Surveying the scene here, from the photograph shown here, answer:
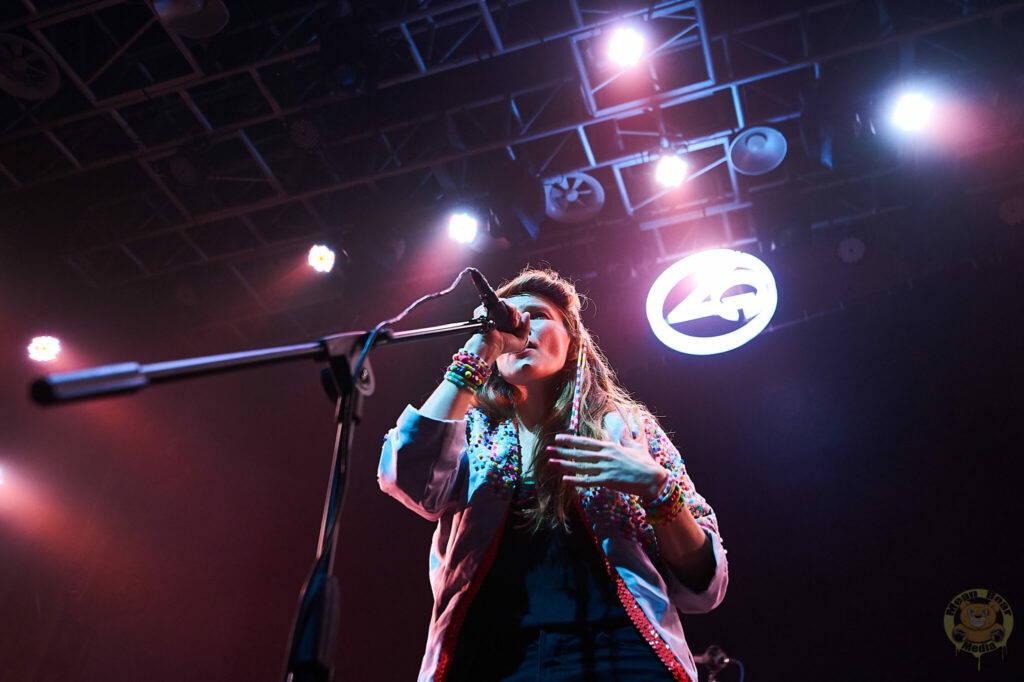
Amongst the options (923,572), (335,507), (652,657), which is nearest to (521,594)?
(652,657)

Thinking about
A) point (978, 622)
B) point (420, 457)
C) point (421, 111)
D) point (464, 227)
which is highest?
point (421, 111)

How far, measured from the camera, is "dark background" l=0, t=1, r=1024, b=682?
17.0 feet

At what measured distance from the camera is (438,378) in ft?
21.6

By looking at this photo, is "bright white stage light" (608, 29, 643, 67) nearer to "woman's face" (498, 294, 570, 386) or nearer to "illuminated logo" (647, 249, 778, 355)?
"illuminated logo" (647, 249, 778, 355)

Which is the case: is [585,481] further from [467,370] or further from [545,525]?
[467,370]

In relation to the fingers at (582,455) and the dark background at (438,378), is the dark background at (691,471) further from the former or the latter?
the fingers at (582,455)

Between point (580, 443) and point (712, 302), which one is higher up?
point (712, 302)

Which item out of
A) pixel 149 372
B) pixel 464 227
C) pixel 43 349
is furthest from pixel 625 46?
pixel 43 349

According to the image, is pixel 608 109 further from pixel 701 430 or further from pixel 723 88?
pixel 701 430

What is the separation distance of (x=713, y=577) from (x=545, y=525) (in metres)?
0.42

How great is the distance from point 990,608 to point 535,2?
5.27m

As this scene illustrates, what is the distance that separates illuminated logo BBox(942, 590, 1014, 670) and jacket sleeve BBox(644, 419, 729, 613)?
3.93 m

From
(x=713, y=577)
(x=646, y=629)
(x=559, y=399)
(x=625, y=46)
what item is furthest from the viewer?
(x=625, y=46)

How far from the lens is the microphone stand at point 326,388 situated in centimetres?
97
